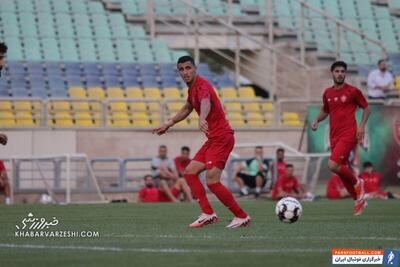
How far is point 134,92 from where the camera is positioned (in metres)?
30.0

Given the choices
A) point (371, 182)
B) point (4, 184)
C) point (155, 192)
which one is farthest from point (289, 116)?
point (4, 184)

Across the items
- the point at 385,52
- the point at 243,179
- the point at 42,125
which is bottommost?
the point at 243,179

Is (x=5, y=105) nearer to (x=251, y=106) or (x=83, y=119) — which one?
(x=83, y=119)

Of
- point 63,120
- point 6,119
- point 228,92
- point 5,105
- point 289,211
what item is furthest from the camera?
point 228,92

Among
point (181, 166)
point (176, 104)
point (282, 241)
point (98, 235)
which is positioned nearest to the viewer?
point (282, 241)

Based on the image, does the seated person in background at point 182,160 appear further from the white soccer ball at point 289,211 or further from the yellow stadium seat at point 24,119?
the white soccer ball at point 289,211

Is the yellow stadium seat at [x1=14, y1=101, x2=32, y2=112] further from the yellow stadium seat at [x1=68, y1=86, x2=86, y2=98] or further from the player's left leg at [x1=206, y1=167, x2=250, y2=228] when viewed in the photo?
the player's left leg at [x1=206, y1=167, x2=250, y2=228]

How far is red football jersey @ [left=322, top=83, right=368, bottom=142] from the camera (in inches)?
677

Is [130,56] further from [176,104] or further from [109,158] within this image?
[109,158]

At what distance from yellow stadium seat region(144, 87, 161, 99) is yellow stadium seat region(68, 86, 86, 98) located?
1.76 meters

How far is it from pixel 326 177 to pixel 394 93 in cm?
477

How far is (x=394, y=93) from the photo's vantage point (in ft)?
100

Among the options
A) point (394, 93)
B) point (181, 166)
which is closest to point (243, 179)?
point (181, 166)

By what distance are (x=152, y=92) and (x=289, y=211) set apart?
634 inches
